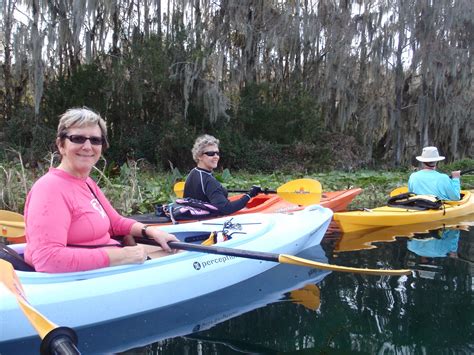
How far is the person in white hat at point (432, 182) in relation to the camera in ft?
21.3

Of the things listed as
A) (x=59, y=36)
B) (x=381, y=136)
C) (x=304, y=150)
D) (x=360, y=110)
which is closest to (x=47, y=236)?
(x=59, y=36)

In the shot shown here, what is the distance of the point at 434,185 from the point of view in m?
6.64

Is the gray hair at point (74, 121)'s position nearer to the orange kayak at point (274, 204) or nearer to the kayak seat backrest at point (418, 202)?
the orange kayak at point (274, 204)

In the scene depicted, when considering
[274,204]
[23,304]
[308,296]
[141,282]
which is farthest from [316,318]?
[274,204]

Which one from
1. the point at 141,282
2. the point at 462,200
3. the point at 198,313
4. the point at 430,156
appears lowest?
the point at 198,313

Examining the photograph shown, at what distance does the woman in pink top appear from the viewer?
2.40 m

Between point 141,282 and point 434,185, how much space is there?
491 cm

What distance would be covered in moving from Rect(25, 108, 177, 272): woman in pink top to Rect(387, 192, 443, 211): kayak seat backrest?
478 centimetres

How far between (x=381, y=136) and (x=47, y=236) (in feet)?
54.8

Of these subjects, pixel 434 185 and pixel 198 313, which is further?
pixel 434 185

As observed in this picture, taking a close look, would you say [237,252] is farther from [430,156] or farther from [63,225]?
[430,156]

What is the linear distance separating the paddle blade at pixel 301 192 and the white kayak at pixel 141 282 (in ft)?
5.67

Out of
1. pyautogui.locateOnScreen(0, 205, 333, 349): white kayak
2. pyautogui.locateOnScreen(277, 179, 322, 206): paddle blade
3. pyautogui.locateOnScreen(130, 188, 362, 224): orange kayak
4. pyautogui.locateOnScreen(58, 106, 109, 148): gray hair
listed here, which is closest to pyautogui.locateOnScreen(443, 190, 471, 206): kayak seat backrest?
pyautogui.locateOnScreen(130, 188, 362, 224): orange kayak

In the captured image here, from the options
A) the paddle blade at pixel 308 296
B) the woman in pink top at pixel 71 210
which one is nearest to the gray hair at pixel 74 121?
the woman in pink top at pixel 71 210
